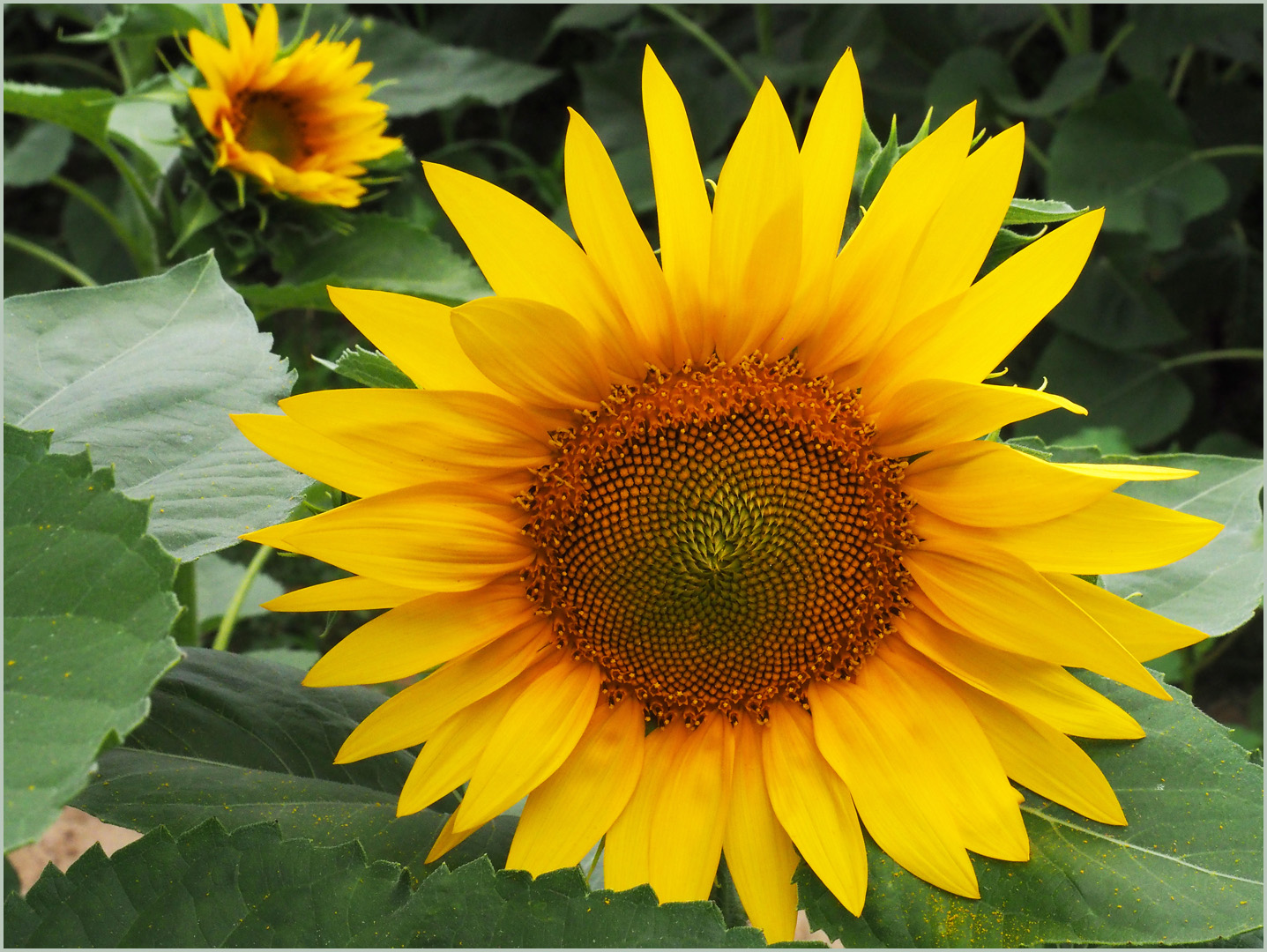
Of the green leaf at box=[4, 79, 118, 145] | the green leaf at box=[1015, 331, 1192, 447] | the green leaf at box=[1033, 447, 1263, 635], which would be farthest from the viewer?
the green leaf at box=[1015, 331, 1192, 447]

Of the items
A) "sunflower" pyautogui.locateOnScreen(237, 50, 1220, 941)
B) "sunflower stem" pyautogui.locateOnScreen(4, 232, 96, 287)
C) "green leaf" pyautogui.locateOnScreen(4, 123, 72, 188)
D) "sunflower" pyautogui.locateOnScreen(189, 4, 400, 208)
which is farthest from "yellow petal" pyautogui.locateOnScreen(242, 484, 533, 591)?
"green leaf" pyautogui.locateOnScreen(4, 123, 72, 188)

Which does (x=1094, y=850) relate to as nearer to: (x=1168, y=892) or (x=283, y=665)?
(x=1168, y=892)

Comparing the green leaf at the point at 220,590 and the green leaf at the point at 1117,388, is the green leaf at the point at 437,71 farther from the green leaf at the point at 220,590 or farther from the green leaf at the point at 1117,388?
the green leaf at the point at 1117,388

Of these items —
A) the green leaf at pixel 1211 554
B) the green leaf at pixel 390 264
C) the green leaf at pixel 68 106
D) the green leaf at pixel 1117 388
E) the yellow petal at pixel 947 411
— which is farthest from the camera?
the green leaf at pixel 1117 388

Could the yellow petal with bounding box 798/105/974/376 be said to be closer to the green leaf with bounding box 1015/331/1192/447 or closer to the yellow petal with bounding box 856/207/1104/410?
the yellow petal with bounding box 856/207/1104/410

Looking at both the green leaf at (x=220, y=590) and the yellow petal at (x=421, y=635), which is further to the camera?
the green leaf at (x=220, y=590)

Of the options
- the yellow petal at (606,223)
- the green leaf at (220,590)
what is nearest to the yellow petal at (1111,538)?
the yellow petal at (606,223)

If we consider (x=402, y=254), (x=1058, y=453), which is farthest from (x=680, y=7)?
(x=1058, y=453)

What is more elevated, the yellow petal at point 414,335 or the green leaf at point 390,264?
the yellow petal at point 414,335
